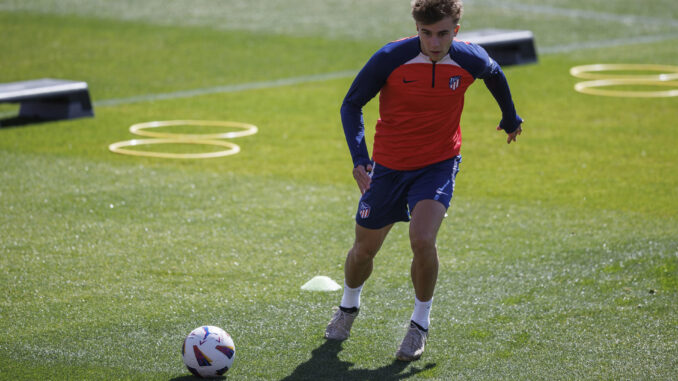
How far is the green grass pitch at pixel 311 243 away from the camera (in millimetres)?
5559

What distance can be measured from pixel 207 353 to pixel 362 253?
123 centimetres

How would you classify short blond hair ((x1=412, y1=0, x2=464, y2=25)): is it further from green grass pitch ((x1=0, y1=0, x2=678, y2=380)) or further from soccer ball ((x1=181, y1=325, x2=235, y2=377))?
soccer ball ((x1=181, y1=325, x2=235, y2=377))

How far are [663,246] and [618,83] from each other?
27.2ft

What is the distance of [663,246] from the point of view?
24.9 feet

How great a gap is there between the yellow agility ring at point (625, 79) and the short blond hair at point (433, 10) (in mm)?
10000

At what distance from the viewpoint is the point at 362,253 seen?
5.72m

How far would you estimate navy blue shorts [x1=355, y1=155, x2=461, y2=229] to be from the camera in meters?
5.54

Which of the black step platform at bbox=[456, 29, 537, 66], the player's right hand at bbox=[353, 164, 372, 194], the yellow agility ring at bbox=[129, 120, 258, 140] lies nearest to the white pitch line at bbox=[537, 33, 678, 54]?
the black step platform at bbox=[456, 29, 537, 66]

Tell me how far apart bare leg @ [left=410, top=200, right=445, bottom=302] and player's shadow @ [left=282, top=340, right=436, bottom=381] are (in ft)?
1.77

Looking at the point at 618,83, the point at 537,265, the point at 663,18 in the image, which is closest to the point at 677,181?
the point at 537,265

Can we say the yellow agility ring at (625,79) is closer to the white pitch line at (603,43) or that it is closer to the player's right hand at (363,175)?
the white pitch line at (603,43)

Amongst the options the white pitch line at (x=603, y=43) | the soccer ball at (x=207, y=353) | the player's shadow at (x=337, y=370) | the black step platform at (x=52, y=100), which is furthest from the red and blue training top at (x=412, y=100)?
the white pitch line at (x=603, y=43)

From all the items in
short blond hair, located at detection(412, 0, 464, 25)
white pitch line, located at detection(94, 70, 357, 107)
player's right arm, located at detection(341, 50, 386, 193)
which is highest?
short blond hair, located at detection(412, 0, 464, 25)

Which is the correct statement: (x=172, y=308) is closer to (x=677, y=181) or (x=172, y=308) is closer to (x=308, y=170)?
(x=308, y=170)
